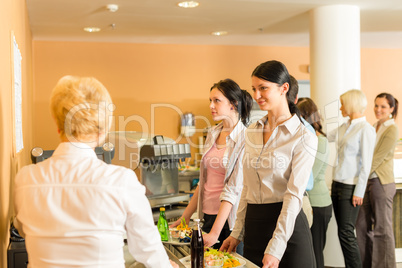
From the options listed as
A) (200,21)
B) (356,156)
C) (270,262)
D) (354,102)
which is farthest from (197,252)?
(200,21)

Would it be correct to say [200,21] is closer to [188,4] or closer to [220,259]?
[188,4]

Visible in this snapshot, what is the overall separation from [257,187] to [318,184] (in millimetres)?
1442

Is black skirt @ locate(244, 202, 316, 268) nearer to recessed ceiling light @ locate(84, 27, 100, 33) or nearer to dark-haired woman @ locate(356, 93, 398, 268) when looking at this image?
dark-haired woman @ locate(356, 93, 398, 268)

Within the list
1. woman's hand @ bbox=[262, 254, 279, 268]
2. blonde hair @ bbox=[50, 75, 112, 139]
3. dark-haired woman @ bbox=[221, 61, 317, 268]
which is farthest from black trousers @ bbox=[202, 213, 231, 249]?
blonde hair @ bbox=[50, 75, 112, 139]

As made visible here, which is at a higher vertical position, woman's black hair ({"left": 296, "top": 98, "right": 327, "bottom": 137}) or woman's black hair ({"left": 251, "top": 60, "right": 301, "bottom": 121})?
woman's black hair ({"left": 251, "top": 60, "right": 301, "bottom": 121})

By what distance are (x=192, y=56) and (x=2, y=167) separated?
5.05 meters

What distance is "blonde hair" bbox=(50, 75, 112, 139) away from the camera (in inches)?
46.9

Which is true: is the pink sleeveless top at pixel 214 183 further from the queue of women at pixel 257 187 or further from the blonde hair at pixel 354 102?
the blonde hair at pixel 354 102

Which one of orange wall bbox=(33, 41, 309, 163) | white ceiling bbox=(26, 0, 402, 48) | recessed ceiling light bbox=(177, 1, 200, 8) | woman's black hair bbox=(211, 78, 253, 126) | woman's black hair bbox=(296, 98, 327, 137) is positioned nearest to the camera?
woman's black hair bbox=(211, 78, 253, 126)

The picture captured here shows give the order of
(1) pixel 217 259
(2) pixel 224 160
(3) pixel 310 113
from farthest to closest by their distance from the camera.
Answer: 1. (3) pixel 310 113
2. (2) pixel 224 160
3. (1) pixel 217 259

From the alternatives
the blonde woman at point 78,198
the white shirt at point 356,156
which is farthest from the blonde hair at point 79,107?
the white shirt at point 356,156

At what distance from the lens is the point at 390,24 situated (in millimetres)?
5336

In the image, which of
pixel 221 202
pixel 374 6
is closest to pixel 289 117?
pixel 221 202

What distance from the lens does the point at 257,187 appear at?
1979 millimetres
